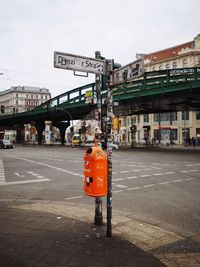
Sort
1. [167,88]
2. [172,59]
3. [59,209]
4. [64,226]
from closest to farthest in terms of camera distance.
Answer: [64,226], [59,209], [167,88], [172,59]

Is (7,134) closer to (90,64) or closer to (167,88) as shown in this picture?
(167,88)

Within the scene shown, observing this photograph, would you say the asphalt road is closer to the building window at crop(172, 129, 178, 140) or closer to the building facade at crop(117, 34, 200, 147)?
the building facade at crop(117, 34, 200, 147)

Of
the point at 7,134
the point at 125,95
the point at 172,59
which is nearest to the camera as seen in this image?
the point at 125,95

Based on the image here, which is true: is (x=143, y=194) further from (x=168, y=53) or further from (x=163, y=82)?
(x=168, y=53)

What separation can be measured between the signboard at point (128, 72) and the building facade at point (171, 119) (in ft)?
170

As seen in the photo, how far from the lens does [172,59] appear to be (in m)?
73.2

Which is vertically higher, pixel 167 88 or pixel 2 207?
pixel 167 88

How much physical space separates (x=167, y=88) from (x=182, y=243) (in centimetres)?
2752

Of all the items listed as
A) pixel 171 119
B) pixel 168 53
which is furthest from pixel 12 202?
pixel 168 53

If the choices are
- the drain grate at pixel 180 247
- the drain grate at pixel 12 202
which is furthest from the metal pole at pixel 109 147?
the drain grate at pixel 12 202

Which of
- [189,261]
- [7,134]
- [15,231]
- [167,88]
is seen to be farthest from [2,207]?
[7,134]

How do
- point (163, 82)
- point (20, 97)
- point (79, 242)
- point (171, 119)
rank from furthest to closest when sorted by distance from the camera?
point (20, 97)
point (171, 119)
point (163, 82)
point (79, 242)

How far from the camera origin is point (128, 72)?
17.3 feet

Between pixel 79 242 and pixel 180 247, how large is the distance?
151 cm
